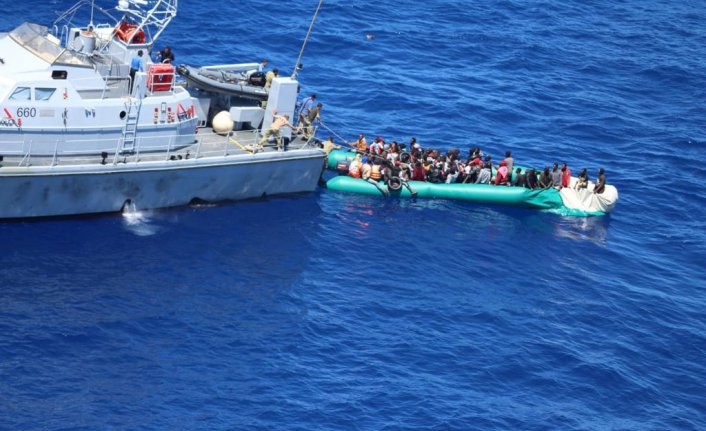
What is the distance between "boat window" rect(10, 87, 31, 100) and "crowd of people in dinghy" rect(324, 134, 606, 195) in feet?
46.5

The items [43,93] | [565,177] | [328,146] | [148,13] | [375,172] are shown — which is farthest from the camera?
[565,177]

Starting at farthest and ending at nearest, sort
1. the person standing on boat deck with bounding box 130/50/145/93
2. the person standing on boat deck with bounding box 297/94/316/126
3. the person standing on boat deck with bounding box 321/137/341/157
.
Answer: the person standing on boat deck with bounding box 321/137/341/157 < the person standing on boat deck with bounding box 297/94/316/126 < the person standing on boat deck with bounding box 130/50/145/93

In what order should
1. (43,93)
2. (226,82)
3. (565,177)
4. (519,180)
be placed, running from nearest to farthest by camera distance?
1. (43,93)
2. (226,82)
3. (519,180)
4. (565,177)

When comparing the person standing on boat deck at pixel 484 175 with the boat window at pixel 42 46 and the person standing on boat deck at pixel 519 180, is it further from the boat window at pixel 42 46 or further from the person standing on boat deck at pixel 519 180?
the boat window at pixel 42 46

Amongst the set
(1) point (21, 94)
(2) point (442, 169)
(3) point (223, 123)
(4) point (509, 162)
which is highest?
(1) point (21, 94)

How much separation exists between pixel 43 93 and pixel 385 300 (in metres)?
Answer: 14.3

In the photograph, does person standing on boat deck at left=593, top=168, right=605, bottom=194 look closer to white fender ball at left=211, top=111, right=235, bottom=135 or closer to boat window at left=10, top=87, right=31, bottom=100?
white fender ball at left=211, top=111, right=235, bottom=135

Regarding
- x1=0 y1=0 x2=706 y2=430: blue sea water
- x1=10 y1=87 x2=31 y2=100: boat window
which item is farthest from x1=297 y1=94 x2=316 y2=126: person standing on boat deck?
x1=10 y1=87 x2=31 y2=100: boat window

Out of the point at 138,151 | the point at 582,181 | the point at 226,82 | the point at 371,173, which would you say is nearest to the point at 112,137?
the point at 138,151

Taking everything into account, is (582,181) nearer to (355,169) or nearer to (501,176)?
(501,176)

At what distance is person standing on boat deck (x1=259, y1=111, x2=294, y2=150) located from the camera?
4603 cm

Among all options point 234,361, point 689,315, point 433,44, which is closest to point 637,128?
point 433,44

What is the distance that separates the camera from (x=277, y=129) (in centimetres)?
4612

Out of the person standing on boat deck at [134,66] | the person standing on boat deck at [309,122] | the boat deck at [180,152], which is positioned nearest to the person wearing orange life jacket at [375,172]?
the boat deck at [180,152]
